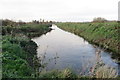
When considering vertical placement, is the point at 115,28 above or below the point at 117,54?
above

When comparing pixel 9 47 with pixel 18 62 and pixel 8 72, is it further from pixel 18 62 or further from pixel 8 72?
pixel 8 72

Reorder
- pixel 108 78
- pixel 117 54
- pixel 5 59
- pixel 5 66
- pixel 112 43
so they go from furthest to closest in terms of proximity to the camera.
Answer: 1. pixel 112 43
2. pixel 117 54
3. pixel 5 59
4. pixel 5 66
5. pixel 108 78

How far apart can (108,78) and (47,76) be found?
2.61 metres

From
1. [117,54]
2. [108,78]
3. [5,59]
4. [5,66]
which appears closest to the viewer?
[108,78]

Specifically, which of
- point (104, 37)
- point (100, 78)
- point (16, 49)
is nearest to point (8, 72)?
point (100, 78)

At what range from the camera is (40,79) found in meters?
9.46

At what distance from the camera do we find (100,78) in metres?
9.15

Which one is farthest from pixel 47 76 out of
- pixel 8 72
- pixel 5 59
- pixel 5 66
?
pixel 5 59

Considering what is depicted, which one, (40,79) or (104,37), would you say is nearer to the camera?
(40,79)

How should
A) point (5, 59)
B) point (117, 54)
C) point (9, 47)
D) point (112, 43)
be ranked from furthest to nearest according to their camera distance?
point (112, 43) < point (117, 54) < point (9, 47) < point (5, 59)

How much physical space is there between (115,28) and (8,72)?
73.6ft

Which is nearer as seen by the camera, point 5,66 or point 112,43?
point 5,66

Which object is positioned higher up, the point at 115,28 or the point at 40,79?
the point at 115,28

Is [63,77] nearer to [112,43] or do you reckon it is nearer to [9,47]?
[9,47]
